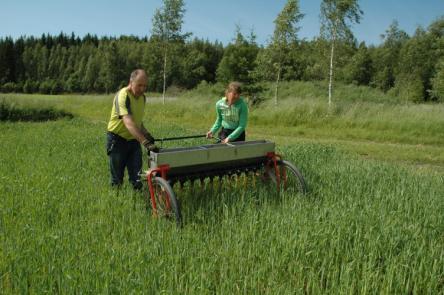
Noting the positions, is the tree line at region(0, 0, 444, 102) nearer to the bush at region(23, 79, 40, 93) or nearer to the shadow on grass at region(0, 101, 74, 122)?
the bush at region(23, 79, 40, 93)

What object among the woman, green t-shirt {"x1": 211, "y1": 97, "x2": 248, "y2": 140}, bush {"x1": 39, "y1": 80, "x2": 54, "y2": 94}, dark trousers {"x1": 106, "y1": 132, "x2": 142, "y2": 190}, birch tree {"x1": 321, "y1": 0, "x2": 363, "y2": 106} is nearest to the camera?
dark trousers {"x1": 106, "y1": 132, "x2": 142, "y2": 190}

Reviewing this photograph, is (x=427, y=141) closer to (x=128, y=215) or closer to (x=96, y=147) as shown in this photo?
(x=96, y=147)

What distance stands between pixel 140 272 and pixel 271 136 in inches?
464

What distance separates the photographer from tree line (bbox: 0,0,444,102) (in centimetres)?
2117

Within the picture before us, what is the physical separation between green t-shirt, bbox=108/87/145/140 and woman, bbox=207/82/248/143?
4.12ft

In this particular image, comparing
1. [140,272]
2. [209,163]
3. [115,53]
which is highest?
[115,53]

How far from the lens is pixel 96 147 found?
9844mm

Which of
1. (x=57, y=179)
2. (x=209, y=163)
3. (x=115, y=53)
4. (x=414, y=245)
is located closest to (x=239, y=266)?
(x=414, y=245)

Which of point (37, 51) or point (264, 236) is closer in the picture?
→ point (264, 236)

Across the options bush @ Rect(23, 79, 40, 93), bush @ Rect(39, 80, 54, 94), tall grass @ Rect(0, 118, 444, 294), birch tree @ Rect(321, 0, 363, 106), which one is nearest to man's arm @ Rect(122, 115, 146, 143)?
tall grass @ Rect(0, 118, 444, 294)

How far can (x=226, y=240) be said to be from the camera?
374 cm

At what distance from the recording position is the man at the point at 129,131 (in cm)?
501

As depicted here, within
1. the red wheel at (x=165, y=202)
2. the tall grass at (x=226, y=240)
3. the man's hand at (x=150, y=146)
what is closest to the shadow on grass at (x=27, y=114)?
the tall grass at (x=226, y=240)

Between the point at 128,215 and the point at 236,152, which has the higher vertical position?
the point at 236,152
